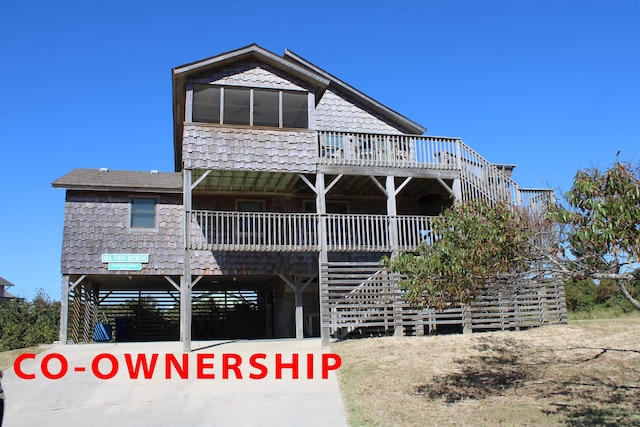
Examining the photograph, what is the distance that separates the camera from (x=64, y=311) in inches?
711

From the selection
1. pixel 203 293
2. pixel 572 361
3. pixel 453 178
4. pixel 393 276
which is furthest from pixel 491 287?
pixel 203 293

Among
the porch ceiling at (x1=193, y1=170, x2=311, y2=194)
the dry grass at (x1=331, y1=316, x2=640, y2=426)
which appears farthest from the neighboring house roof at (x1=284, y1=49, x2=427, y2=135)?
the dry grass at (x1=331, y1=316, x2=640, y2=426)

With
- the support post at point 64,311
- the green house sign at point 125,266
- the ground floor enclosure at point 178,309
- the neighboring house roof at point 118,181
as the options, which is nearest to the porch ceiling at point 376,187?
the ground floor enclosure at point 178,309

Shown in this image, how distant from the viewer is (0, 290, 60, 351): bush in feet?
58.2

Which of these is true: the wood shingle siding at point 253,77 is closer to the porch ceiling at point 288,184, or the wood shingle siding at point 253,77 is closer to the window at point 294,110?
the window at point 294,110

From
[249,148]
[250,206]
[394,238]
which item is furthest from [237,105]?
[394,238]

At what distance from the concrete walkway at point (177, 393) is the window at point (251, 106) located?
7406mm

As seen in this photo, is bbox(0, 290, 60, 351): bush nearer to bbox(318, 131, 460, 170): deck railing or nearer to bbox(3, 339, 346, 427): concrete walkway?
bbox(3, 339, 346, 427): concrete walkway

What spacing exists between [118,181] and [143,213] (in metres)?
1.36

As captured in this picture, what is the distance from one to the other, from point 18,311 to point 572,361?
690 inches

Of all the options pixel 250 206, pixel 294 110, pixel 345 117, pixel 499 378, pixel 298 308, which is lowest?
pixel 499 378

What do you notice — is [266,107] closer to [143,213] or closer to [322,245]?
[322,245]

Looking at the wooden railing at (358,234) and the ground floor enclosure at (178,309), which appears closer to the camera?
the wooden railing at (358,234)

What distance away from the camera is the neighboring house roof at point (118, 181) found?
18.9 metres
